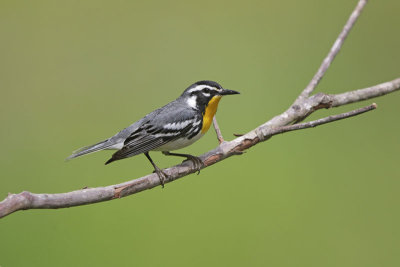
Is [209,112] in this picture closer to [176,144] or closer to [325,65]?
[176,144]

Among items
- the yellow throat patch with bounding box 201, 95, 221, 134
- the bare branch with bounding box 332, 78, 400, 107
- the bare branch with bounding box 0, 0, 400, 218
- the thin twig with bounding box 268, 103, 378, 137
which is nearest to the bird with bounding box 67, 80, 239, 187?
the yellow throat patch with bounding box 201, 95, 221, 134

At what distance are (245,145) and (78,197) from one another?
809 mm

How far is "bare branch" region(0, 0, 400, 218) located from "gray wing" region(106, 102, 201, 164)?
175mm

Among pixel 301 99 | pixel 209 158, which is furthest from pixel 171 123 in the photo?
pixel 301 99

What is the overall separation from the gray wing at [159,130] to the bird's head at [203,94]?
0.06m

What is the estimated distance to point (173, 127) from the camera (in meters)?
2.29

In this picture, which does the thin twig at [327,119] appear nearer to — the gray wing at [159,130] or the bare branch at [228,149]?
the bare branch at [228,149]

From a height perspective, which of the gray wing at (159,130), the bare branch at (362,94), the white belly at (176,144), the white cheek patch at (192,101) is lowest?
the bare branch at (362,94)

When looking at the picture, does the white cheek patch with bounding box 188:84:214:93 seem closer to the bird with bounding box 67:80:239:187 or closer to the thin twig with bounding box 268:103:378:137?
the bird with bounding box 67:80:239:187

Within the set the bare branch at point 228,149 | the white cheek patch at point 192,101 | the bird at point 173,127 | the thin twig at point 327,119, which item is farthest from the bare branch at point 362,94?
the white cheek patch at point 192,101

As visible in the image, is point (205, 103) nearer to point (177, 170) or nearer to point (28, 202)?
point (177, 170)

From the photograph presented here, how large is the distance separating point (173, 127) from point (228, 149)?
A: 1.04 feet

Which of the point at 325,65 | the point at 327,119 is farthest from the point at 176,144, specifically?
the point at 325,65

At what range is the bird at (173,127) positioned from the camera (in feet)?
7.31
